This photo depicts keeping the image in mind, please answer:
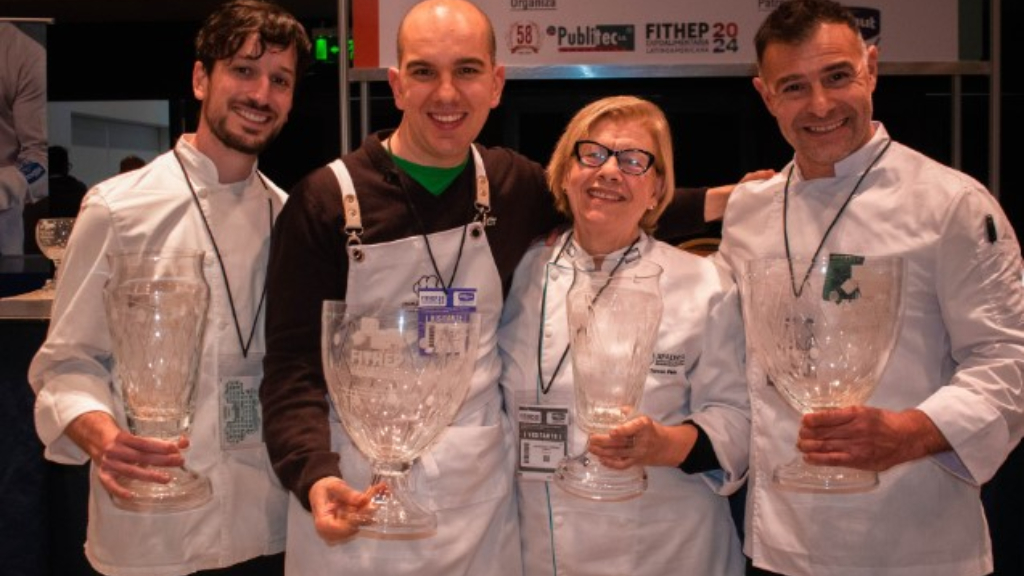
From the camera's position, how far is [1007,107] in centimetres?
657

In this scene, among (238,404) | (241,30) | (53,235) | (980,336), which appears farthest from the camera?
(53,235)

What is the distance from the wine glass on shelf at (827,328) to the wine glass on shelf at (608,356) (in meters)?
0.17

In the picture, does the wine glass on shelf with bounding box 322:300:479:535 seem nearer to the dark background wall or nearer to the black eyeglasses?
the black eyeglasses

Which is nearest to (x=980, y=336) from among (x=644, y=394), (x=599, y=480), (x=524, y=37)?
(x=644, y=394)

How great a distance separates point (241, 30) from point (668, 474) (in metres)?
1.14

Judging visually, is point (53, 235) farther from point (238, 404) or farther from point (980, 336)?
point (980, 336)

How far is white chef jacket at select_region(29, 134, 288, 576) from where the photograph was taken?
1.79 metres

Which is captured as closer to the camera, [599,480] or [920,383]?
[599,480]

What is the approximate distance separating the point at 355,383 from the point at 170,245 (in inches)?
26.8

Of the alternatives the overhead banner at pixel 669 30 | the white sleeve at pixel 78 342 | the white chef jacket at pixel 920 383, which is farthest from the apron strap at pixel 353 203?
the overhead banner at pixel 669 30

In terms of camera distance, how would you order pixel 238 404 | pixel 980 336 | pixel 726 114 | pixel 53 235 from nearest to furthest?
pixel 980 336
pixel 238 404
pixel 53 235
pixel 726 114

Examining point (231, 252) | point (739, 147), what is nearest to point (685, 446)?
point (231, 252)

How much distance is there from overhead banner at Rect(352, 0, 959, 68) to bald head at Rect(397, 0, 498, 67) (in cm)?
173

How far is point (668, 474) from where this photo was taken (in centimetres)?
181
